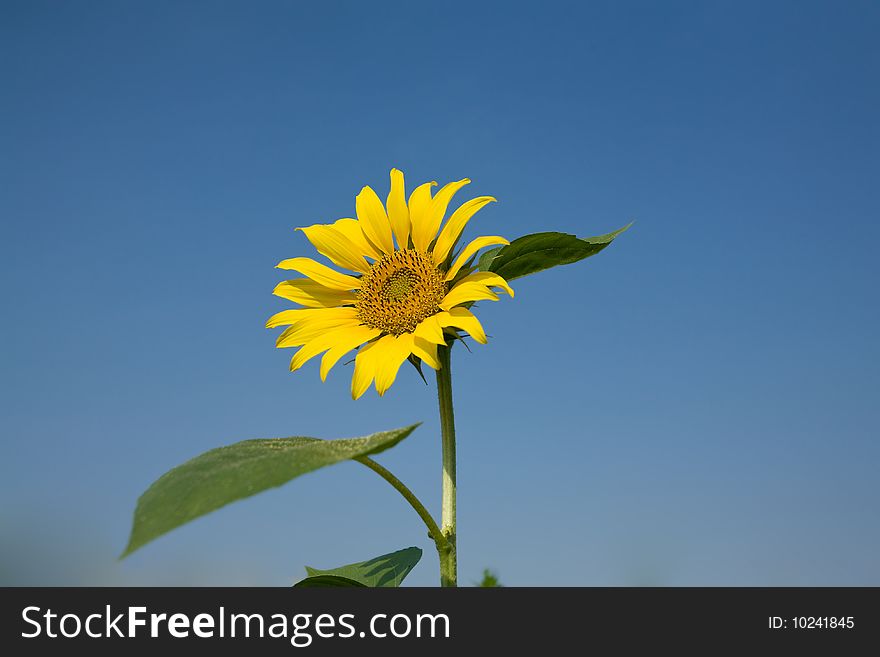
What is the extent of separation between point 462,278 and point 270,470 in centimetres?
113

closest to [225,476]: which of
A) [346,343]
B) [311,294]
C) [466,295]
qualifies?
[346,343]

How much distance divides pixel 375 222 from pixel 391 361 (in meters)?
0.68

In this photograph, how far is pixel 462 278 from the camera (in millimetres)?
2703

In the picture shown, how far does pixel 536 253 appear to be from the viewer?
2568 mm

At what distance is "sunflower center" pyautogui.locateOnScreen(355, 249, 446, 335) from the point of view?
2.71 meters

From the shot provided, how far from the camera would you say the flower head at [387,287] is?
2.50 m

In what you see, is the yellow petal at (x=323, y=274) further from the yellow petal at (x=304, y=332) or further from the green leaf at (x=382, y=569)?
the green leaf at (x=382, y=569)

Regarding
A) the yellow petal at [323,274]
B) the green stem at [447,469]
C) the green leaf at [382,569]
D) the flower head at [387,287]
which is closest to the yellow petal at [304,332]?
the flower head at [387,287]

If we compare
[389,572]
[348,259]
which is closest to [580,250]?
[348,259]

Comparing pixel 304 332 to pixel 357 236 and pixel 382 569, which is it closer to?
pixel 357 236
